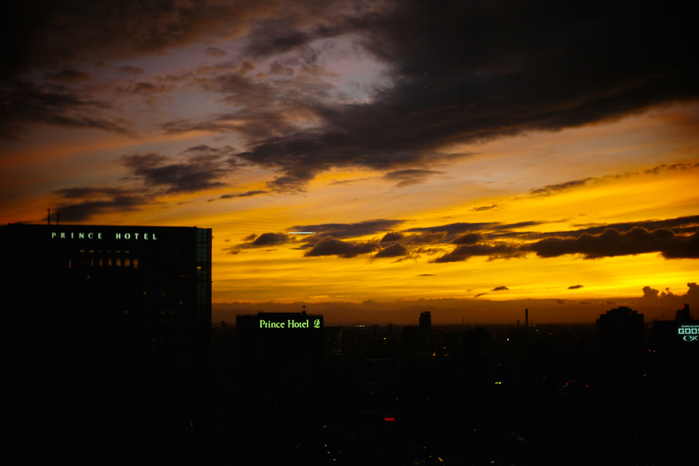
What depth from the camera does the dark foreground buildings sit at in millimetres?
45281

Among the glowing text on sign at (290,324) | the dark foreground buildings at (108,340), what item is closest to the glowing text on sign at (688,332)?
the glowing text on sign at (290,324)

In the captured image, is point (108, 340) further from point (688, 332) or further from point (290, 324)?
point (688, 332)

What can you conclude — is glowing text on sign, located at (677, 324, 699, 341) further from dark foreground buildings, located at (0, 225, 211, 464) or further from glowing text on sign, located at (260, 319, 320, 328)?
dark foreground buildings, located at (0, 225, 211, 464)

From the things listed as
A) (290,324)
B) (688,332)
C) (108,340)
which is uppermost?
(290,324)

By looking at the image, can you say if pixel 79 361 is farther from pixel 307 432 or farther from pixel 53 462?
pixel 307 432

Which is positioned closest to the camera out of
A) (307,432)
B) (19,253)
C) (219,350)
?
(19,253)

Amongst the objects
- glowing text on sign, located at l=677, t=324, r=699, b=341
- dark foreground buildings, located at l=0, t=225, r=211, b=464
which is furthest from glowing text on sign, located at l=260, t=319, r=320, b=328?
glowing text on sign, located at l=677, t=324, r=699, b=341

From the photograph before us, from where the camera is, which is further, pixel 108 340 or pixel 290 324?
pixel 290 324

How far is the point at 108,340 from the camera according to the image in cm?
6166

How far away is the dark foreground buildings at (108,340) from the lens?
4528cm

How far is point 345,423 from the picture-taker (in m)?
80.8

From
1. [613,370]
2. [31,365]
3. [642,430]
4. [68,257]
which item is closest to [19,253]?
[68,257]

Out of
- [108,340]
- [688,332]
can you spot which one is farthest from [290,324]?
[688,332]

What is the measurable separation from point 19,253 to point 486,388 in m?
93.2
